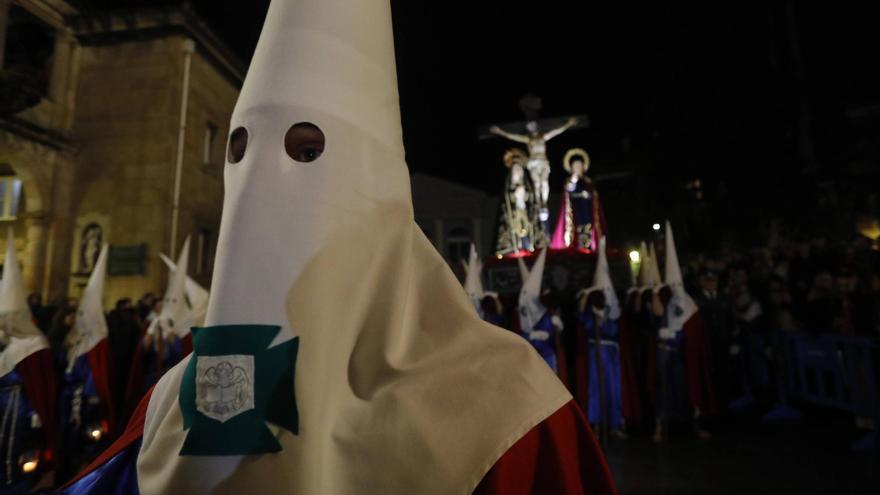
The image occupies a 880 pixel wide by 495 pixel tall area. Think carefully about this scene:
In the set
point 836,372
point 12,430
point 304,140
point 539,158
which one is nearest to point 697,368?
point 836,372

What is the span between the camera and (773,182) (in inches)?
456

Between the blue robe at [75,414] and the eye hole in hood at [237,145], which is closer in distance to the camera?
the eye hole in hood at [237,145]

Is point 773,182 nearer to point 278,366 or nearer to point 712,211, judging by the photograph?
point 712,211

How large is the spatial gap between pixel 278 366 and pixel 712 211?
44.9 ft

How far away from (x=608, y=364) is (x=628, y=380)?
1.25 ft

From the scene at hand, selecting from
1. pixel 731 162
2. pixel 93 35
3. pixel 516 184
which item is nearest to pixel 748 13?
pixel 731 162

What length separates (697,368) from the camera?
6.46 meters

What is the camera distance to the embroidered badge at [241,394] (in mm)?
1110

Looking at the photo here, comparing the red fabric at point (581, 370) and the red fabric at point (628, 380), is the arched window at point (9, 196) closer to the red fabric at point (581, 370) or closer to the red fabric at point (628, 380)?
the red fabric at point (581, 370)

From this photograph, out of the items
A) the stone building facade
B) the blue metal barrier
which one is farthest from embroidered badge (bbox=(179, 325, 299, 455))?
the stone building facade

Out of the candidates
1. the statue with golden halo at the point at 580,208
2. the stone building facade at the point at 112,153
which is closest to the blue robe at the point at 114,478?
the statue with golden halo at the point at 580,208

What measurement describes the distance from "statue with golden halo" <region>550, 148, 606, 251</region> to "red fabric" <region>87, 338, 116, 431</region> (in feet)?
23.2

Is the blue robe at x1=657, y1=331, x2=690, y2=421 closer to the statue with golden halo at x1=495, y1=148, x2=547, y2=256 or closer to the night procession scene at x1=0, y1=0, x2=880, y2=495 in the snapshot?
the night procession scene at x1=0, y1=0, x2=880, y2=495

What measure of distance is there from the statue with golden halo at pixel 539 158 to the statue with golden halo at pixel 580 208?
43 centimetres
